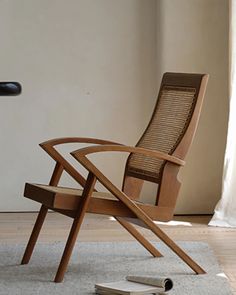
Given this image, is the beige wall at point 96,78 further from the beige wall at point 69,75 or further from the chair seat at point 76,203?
the chair seat at point 76,203

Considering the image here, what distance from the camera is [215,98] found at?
5.06 m

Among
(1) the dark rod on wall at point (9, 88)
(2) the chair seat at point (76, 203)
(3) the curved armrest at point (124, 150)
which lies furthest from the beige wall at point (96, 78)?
(1) the dark rod on wall at point (9, 88)

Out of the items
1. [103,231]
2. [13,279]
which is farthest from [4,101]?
[13,279]

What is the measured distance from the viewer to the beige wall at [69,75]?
512 cm

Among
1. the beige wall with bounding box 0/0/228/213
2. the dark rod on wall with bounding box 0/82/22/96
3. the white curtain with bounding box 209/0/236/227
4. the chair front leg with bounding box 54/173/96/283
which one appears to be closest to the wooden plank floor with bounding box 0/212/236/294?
the white curtain with bounding box 209/0/236/227

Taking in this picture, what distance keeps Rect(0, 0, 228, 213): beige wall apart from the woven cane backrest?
3.64ft

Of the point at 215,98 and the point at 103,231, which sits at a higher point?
the point at 215,98

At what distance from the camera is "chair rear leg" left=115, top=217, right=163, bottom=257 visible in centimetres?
378

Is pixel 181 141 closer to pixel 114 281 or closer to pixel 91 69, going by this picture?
pixel 114 281

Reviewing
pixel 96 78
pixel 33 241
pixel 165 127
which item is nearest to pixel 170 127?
pixel 165 127

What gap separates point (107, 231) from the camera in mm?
4590

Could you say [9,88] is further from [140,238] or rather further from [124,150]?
[140,238]

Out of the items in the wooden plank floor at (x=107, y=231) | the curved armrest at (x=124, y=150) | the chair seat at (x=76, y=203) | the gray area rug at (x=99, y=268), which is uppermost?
the curved armrest at (x=124, y=150)

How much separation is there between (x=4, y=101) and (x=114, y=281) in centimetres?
215
